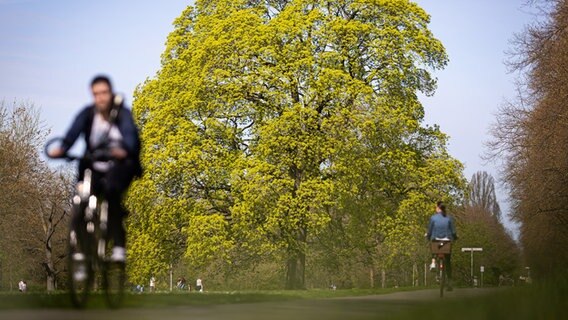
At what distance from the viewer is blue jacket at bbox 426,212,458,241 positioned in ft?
62.3

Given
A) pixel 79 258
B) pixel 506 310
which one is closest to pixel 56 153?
pixel 79 258

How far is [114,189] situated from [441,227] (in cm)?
1120

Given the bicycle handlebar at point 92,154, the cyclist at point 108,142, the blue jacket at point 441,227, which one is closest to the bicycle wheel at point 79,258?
the cyclist at point 108,142

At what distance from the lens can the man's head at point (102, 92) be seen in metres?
8.81

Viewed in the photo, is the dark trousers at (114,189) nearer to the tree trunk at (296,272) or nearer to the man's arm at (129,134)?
the man's arm at (129,134)

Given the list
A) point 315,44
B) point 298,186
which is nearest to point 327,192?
point 298,186

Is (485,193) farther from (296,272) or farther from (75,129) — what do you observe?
(75,129)

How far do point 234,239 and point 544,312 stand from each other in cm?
2712

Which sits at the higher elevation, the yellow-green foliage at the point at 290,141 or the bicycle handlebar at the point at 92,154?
the yellow-green foliage at the point at 290,141

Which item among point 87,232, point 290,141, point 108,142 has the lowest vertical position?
point 87,232

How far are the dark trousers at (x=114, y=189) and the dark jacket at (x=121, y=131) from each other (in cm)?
10

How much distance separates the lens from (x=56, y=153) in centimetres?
898

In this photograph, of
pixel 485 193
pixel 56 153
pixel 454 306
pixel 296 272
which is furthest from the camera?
pixel 485 193

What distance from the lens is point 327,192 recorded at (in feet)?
113
